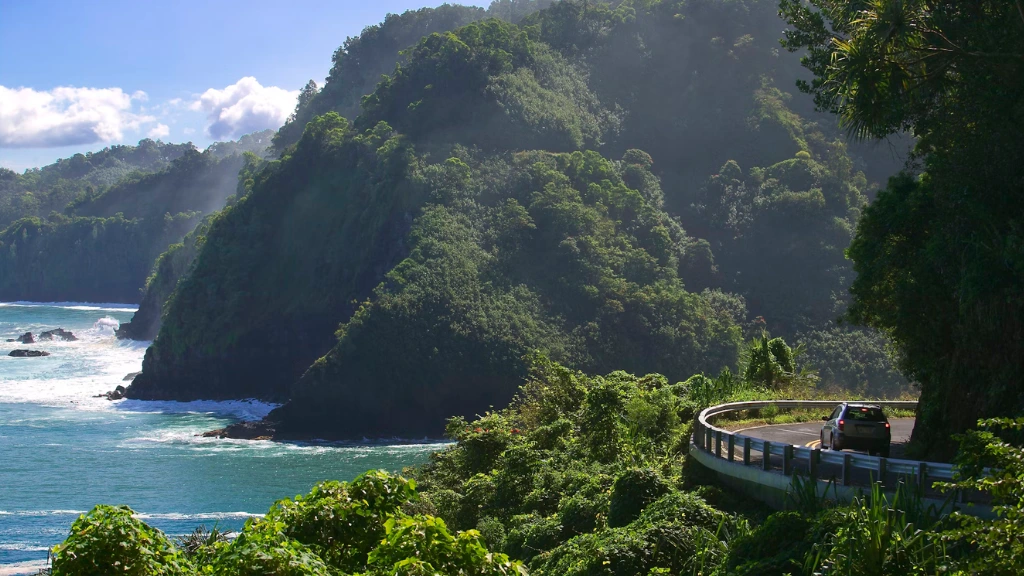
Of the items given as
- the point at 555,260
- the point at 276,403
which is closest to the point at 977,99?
the point at 555,260

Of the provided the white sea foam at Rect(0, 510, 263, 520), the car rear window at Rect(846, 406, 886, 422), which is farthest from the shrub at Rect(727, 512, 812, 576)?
the white sea foam at Rect(0, 510, 263, 520)

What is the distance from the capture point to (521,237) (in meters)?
71.2

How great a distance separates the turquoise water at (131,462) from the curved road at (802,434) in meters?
17.8

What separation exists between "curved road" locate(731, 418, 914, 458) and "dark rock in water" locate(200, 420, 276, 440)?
41321 mm

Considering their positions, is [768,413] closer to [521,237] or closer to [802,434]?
[802,434]

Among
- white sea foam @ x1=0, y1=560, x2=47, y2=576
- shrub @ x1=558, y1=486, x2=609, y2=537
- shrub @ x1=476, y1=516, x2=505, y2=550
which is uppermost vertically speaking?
shrub @ x1=558, y1=486, x2=609, y2=537

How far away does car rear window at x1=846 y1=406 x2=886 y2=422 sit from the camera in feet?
53.6

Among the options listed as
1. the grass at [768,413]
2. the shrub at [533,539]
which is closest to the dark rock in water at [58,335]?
the grass at [768,413]

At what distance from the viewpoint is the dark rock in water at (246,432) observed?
57.7 metres

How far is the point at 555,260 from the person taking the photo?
70125 mm

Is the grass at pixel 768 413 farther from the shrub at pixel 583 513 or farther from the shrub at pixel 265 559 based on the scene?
the shrub at pixel 265 559

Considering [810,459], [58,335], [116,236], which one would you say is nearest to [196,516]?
[810,459]

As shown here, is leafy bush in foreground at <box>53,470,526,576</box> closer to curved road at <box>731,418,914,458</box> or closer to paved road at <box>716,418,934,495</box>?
paved road at <box>716,418,934,495</box>

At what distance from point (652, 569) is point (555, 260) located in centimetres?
5893
